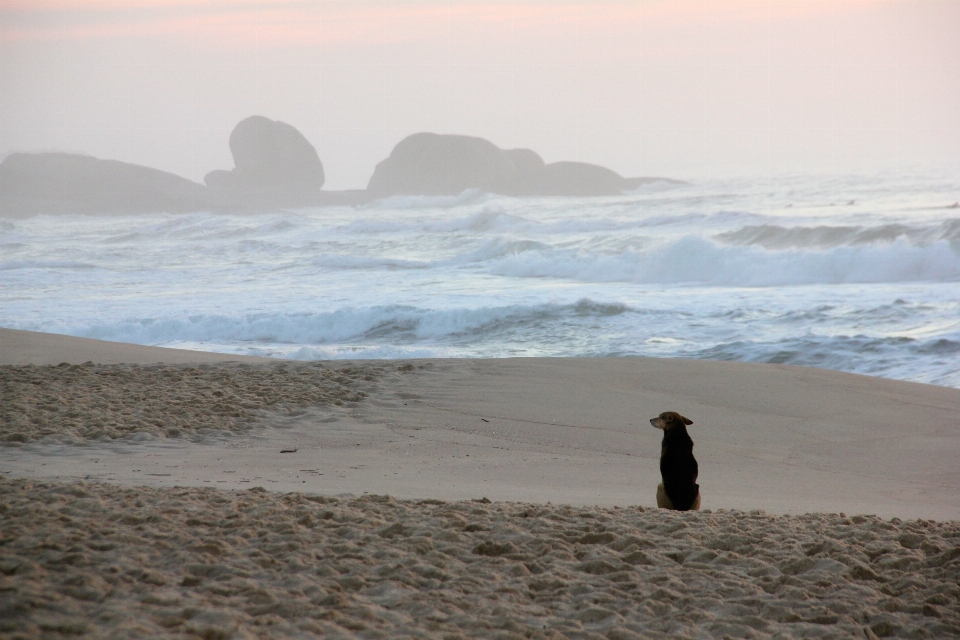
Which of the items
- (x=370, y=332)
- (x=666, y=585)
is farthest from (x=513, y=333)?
(x=666, y=585)

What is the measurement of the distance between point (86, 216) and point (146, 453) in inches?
2427

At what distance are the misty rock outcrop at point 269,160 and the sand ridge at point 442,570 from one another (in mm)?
93230

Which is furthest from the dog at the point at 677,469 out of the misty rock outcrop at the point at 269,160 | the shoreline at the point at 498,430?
the misty rock outcrop at the point at 269,160

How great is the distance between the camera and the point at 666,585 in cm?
366

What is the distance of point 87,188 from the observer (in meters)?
73.1

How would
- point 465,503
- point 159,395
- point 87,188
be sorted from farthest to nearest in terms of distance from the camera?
point 87,188 < point 159,395 < point 465,503

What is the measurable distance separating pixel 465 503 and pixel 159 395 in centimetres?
440

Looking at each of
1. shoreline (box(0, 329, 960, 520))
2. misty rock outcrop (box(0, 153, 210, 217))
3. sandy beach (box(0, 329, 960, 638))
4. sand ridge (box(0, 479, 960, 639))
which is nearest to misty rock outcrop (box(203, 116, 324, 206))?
misty rock outcrop (box(0, 153, 210, 217))

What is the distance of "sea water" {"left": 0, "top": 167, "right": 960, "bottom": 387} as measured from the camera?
14.0 metres

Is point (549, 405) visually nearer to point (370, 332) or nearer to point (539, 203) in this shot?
point (370, 332)

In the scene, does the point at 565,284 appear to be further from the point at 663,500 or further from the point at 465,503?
the point at 465,503

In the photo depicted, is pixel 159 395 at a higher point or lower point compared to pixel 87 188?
lower

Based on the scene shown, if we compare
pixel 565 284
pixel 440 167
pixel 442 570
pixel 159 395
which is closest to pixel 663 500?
pixel 442 570

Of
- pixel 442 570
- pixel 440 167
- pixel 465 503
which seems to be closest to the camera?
pixel 442 570
